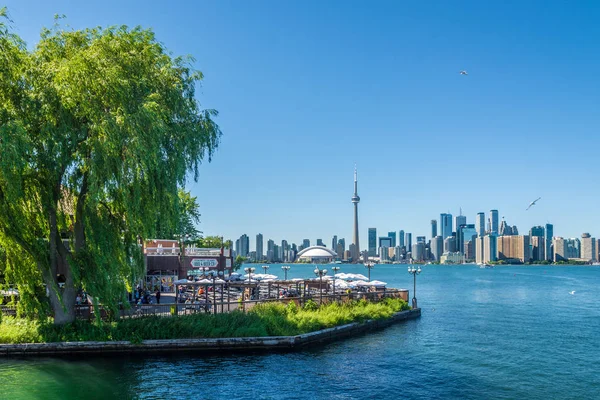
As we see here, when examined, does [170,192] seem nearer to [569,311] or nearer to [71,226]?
[71,226]

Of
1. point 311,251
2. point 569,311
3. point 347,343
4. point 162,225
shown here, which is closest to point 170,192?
point 162,225

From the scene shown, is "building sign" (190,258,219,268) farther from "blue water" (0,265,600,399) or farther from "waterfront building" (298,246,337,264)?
"blue water" (0,265,600,399)

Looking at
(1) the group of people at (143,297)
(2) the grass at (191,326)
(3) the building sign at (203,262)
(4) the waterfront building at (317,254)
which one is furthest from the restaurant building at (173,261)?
(2) the grass at (191,326)

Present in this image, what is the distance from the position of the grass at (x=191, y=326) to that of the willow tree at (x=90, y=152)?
46.4 inches

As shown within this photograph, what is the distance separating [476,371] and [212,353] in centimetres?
1271

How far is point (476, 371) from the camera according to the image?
2455 cm

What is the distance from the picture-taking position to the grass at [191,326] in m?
24.8

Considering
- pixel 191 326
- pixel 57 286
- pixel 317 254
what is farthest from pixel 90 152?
pixel 317 254

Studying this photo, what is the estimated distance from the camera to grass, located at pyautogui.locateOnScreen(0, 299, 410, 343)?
81.3 feet

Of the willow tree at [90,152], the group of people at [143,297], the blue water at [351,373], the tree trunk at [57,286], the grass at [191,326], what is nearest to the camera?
the blue water at [351,373]

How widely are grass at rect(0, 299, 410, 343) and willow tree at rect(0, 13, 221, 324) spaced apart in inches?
46.4

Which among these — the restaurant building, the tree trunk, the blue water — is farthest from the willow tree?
the restaurant building

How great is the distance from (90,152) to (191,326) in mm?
10070

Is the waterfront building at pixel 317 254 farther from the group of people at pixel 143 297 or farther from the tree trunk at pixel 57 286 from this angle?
the tree trunk at pixel 57 286
